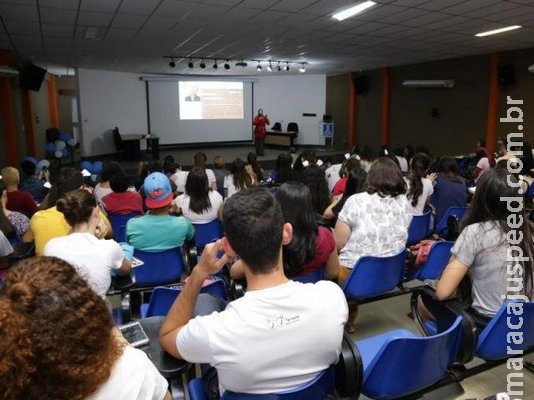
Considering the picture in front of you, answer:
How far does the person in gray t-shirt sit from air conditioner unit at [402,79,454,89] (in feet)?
32.7

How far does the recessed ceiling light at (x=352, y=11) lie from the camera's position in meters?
5.05

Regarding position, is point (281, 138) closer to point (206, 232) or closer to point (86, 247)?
point (206, 232)

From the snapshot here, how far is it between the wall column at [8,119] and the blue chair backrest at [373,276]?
8.97 meters

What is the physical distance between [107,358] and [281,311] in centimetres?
49

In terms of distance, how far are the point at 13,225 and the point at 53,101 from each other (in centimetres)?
1396

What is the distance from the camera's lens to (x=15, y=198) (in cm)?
368

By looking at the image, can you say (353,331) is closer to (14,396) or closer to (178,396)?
(178,396)

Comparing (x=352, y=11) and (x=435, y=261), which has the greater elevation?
(x=352, y=11)

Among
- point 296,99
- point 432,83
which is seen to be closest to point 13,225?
point 432,83

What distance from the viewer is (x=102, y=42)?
7.74 meters

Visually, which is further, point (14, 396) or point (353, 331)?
point (353, 331)

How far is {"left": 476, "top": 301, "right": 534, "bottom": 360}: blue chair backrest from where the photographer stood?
65.3 inches

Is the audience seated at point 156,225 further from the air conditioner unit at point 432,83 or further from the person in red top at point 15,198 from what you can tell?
the air conditioner unit at point 432,83

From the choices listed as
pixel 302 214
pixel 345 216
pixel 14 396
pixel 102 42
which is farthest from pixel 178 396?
pixel 102 42
